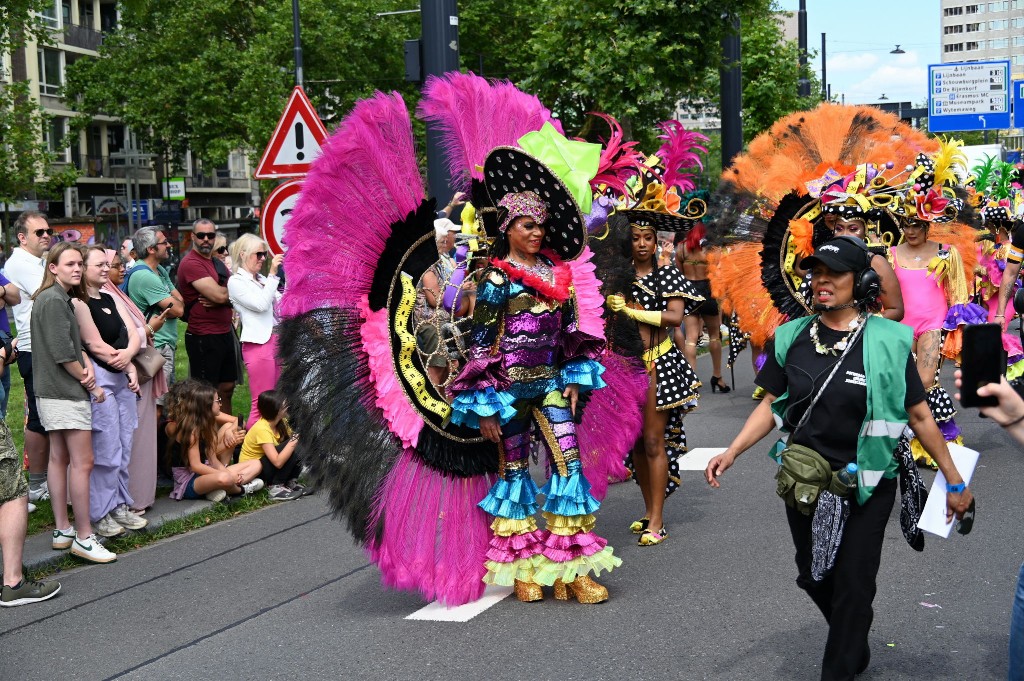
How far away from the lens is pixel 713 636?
5.26 meters

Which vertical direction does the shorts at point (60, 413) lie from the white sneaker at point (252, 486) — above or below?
above

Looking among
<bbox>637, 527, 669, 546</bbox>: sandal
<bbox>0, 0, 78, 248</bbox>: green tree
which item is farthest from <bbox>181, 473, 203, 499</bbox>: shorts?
<bbox>0, 0, 78, 248</bbox>: green tree

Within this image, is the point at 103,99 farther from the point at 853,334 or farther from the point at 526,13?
the point at 853,334

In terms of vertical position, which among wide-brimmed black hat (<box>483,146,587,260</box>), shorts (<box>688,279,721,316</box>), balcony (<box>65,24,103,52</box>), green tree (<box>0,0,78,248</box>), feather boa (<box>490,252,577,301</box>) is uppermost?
balcony (<box>65,24,103,52</box>)

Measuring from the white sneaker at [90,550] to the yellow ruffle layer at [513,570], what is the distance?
8.27ft

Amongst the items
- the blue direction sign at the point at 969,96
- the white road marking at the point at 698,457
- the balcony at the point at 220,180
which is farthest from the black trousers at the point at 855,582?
the balcony at the point at 220,180

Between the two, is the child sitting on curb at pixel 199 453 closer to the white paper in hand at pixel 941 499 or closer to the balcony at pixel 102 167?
the white paper in hand at pixel 941 499

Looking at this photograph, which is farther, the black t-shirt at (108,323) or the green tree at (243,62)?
the green tree at (243,62)

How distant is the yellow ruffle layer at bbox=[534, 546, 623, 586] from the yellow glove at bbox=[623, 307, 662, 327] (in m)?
1.57

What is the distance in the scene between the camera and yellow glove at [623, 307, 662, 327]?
6.92m

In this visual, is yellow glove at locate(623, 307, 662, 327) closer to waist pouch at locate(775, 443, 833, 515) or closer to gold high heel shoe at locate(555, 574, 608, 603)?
gold high heel shoe at locate(555, 574, 608, 603)

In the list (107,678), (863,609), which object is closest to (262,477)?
(107,678)

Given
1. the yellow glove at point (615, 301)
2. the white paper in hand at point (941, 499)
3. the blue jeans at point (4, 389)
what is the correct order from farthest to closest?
1. the blue jeans at point (4, 389)
2. the yellow glove at point (615, 301)
3. the white paper in hand at point (941, 499)

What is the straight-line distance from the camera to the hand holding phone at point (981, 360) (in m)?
3.46
